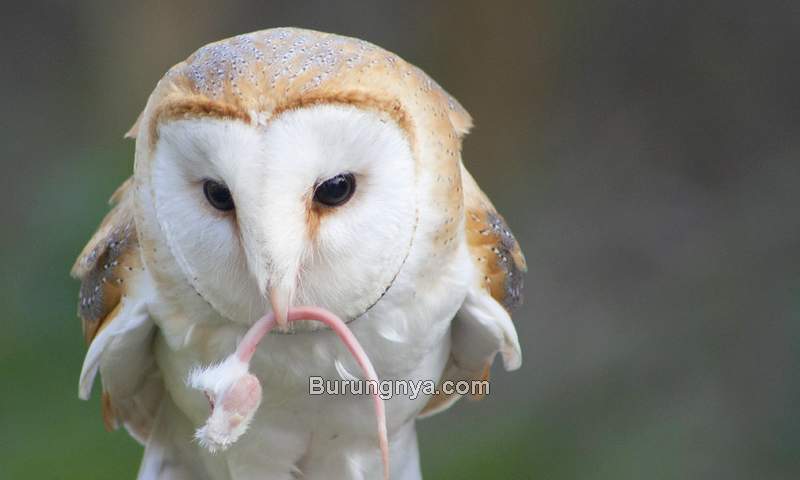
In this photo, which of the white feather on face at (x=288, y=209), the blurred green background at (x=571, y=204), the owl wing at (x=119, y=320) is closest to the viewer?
the white feather on face at (x=288, y=209)

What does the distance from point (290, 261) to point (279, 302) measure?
0.07 metres

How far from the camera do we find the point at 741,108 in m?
4.04

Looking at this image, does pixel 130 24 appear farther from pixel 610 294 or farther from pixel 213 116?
pixel 213 116

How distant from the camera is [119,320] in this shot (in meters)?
2.05

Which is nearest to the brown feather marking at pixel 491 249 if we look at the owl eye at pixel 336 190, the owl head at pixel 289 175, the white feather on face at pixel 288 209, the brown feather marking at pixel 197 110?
the owl head at pixel 289 175

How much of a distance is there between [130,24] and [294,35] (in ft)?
9.23

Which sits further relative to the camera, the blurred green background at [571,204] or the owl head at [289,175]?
the blurred green background at [571,204]

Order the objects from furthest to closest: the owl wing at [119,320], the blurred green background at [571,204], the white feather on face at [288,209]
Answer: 1. the blurred green background at [571,204]
2. the owl wing at [119,320]
3. the white feather on face at [288,209]

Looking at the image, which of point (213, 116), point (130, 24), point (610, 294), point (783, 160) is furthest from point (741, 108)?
point (213, 116)

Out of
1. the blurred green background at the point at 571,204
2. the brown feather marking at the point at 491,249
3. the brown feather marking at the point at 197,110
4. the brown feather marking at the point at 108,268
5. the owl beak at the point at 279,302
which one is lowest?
the blurred green background at the point at 571,204

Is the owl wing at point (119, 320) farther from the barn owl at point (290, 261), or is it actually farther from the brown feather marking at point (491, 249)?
the brown feather marking at point (491, 249)

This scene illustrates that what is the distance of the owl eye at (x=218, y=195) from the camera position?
1564 mm

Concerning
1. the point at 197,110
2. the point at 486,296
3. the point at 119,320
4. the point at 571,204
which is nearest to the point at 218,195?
the point at 197,110

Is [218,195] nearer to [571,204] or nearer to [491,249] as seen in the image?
[491,249]
